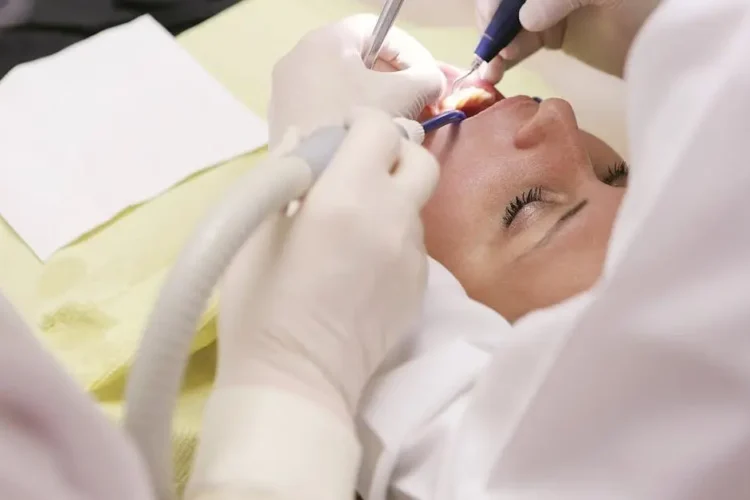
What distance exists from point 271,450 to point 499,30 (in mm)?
604

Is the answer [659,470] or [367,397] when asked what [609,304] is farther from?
[367,397]

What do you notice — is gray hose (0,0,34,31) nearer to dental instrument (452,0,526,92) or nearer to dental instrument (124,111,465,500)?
dental instrument (452,0,526,92)

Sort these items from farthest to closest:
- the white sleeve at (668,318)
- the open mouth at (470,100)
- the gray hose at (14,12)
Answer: the gray hose at (14,12) < the open mouth at (470,100) < the white sleeve at (668,318)

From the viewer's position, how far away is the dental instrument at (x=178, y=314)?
1.45 feet

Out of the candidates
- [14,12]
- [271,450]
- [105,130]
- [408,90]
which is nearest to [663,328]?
[271,450]

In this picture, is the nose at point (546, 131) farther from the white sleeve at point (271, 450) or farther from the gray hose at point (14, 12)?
the gray hose at point (14, 12)

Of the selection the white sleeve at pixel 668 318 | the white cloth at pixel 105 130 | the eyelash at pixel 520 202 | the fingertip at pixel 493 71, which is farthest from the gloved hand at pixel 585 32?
the white sleeve at pixel 668 318

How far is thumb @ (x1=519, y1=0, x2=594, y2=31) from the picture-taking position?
0.88 m

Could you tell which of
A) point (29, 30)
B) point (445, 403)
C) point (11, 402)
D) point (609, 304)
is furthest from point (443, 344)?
point (29, 30)

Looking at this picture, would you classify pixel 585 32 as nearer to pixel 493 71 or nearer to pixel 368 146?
pixel 493 71

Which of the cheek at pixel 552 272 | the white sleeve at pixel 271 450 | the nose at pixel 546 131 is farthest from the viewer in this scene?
the nose at pixel 546 131

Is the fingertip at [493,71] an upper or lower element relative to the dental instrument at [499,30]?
lower

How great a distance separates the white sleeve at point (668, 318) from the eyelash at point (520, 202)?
33 centimetres

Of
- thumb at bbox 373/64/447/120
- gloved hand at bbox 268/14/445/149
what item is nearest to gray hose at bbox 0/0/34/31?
gloved hand at bbox 268/14/445/149
